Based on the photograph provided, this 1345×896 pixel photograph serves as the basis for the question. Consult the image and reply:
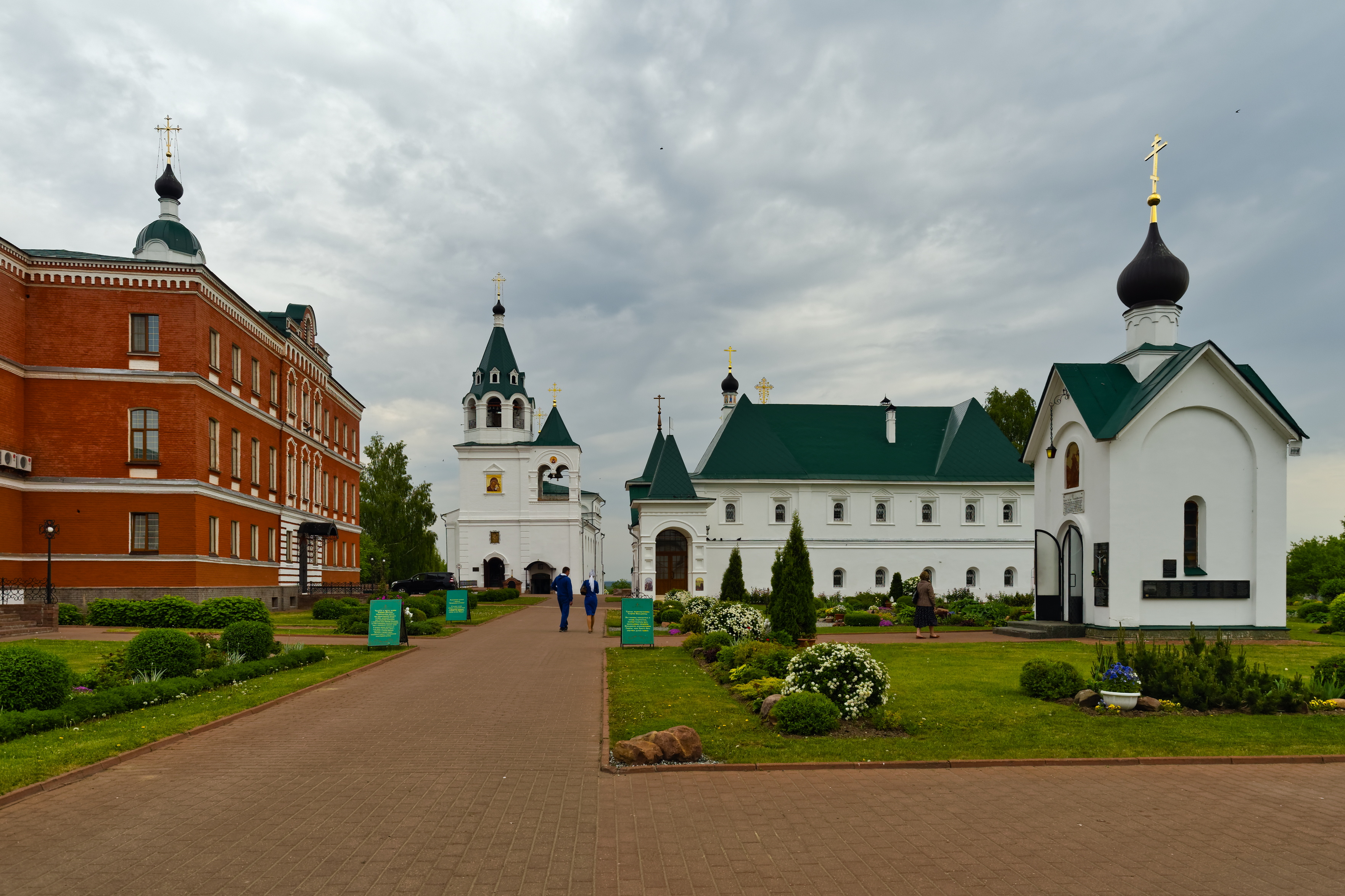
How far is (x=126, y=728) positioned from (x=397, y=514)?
61.2 m

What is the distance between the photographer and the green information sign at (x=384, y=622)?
68.7ft

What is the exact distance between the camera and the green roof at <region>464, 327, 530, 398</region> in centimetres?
6419

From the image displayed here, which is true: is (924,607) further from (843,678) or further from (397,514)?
(397,514)

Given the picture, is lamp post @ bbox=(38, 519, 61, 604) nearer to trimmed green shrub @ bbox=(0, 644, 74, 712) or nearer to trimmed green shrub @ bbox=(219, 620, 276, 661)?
trimmed green shrub @ bbox=(219, 620, 276, 661)

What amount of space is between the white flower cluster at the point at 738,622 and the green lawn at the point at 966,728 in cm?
440

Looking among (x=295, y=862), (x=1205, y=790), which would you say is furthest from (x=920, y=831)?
(x=295, y=862)

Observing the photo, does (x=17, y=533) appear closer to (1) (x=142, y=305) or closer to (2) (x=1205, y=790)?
(1) (x=142, y=305)

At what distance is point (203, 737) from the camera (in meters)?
10.8

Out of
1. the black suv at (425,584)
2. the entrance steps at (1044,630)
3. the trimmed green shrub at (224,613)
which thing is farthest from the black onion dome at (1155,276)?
the black suv at (425,584)

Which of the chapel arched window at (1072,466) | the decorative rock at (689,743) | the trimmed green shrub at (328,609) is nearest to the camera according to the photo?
the decorative rock at (689,743)

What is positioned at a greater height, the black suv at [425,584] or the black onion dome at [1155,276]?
the black onion dome at [1155,276]

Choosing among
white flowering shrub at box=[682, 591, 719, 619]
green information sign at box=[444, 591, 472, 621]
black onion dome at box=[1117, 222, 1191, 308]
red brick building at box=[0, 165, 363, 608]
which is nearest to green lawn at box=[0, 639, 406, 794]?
white flowering shrub at box=[682, 591, 719, 619]

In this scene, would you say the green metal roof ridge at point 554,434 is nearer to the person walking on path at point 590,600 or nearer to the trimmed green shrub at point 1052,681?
the person walking on path at point 590,600

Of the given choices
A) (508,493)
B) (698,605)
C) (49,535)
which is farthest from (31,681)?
(508,493)
